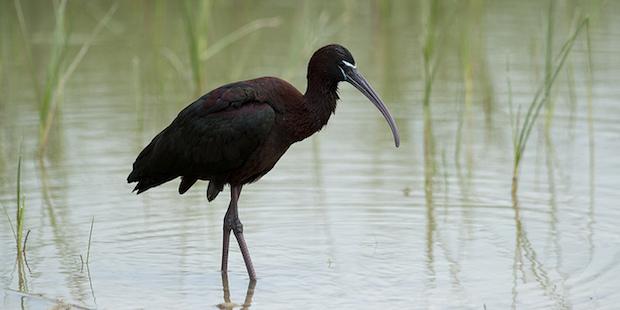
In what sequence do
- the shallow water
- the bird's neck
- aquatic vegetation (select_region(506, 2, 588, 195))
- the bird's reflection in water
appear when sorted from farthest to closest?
aquatic vegetation (select_region(506, 2, 588, 195)) < the bird's neck < the shallow water < the bird's reflection in water

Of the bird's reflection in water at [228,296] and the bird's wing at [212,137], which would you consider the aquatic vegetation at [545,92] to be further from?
the bird's reflection in water at [228,296]

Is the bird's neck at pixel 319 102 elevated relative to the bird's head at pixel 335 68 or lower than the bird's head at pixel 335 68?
lower

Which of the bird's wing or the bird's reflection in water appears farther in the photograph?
the bird's wing

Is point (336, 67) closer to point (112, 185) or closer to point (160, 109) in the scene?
point (112, 185)

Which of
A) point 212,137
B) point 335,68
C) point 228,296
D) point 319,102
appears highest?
point 335,68

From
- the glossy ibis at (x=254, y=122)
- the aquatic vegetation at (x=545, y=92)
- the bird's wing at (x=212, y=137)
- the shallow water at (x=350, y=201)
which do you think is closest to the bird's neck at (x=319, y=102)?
the glossy ibis at (x=254, y=122)

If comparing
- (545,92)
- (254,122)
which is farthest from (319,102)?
(545,92)

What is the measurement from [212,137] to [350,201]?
190cm

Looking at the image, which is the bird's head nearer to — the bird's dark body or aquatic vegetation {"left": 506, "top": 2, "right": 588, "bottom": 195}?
the bird's dark body

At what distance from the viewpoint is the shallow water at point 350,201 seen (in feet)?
18.3

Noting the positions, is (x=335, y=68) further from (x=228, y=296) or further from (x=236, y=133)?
(x=228, y=296)

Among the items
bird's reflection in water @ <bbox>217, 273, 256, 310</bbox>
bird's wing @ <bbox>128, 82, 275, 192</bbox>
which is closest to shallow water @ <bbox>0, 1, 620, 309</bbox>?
bird's reflection in water @ <bbox>217, 273, 256, 310</bbox>

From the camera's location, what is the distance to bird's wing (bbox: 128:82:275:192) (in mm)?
5609

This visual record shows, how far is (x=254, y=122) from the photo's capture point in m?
5.57
